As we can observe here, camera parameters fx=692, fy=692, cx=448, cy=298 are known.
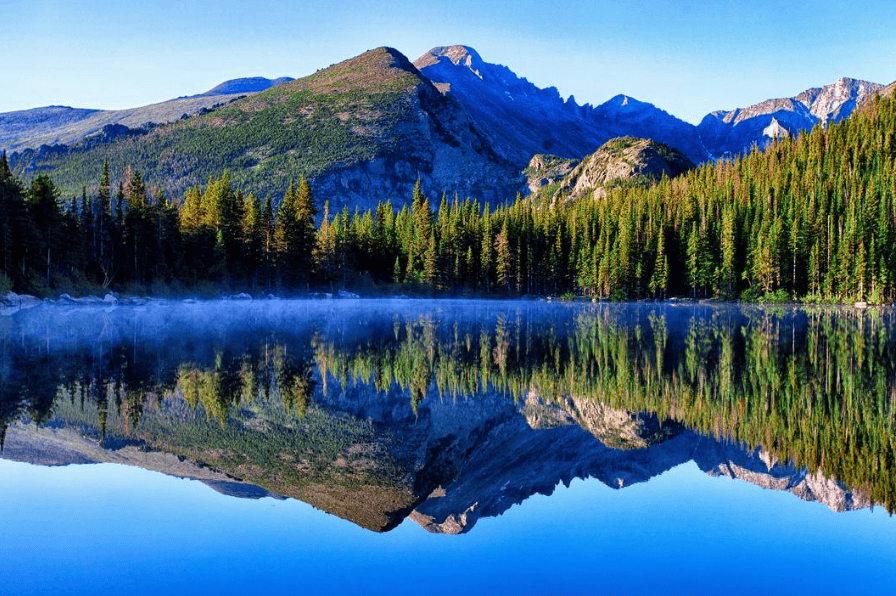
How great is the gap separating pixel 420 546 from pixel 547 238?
105663 mm

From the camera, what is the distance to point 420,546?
8938 mm

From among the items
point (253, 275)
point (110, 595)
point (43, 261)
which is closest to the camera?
point (110, 595)

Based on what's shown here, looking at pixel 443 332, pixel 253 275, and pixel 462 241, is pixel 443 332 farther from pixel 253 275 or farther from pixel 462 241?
pixel 462 241

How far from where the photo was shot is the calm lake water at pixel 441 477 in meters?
7.89

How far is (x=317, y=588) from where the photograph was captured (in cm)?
734

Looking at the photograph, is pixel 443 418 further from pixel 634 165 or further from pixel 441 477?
pixel 634 165

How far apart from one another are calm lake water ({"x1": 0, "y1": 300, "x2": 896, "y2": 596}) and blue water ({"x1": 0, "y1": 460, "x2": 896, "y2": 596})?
0.12ft

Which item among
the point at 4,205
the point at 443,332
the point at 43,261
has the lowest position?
the point at 443,332

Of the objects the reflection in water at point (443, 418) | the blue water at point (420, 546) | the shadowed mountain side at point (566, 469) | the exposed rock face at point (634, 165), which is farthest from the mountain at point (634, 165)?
the blue water at point (420, 546)

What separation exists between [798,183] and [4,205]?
101 metres

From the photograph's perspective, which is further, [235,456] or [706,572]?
A: [235,456]

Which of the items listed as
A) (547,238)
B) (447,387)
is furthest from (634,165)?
(447,387)

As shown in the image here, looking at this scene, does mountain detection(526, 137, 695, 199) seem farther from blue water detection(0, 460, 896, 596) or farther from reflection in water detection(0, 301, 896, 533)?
blue water detection(0, 460, 896, 596)

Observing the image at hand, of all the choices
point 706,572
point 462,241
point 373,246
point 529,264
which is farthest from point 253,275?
point 706,572
